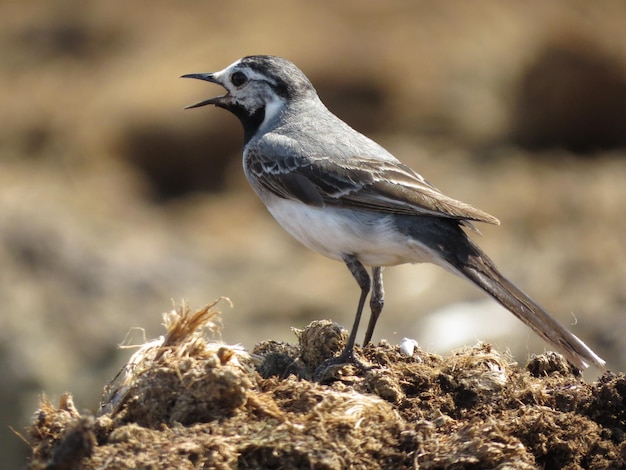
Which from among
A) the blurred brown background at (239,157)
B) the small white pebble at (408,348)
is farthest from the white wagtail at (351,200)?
the blurred brown background at (239,157)

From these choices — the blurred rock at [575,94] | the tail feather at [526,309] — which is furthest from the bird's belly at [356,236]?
the blurred rock at [575,94]

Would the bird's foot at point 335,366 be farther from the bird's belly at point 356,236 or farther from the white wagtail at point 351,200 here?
the bird's belly at point 356,236

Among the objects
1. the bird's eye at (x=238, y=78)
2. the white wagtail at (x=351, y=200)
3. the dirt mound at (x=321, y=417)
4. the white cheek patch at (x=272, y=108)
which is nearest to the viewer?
the dirt mound at (x=321, y=417)

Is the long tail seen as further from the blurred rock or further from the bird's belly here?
the blurred rock

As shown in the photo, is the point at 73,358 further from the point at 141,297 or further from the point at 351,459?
the point at 351,459

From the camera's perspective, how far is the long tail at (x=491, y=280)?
8477 millimetres

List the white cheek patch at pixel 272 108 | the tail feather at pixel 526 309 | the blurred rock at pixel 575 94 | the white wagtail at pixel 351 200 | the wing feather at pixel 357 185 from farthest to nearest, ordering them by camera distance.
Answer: the blurred rock at pixel 575 94, the white cheek patch at pixel 272 108, the wing feather at pixel 357 185, the white wagtail at pixel 351 200, the tail feather at pixel 526 309

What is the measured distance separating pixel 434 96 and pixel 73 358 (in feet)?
40.2

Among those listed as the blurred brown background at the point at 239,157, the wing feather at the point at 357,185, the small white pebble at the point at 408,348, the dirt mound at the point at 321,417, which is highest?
the blurred brown background at the point at 239,157

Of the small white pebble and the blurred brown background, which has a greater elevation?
the blurred brown background

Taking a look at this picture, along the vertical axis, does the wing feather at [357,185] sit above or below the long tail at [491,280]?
above

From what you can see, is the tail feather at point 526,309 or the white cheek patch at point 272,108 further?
the white cheek patch at point 272,108

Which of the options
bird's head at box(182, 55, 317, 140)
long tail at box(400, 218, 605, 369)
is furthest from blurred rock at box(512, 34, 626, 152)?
long tail at box(400, 218, 605, 369)

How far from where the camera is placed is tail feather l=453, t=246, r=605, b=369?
8461mm
